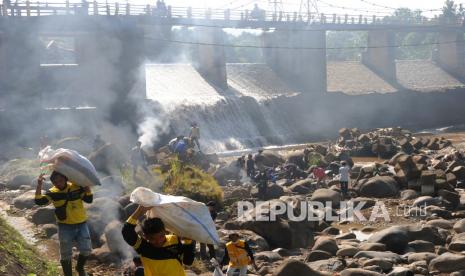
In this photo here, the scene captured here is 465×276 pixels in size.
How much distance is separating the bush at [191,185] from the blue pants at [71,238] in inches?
304

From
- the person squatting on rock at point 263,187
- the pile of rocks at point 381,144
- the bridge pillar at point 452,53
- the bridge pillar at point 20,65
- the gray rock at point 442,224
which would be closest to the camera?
the gray rock at point 442,224

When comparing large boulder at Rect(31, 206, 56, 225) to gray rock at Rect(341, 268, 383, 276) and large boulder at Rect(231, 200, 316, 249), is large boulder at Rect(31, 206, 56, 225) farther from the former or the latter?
gray rock at Rect(341, 268, 383, 276)

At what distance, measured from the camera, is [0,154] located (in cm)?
2666

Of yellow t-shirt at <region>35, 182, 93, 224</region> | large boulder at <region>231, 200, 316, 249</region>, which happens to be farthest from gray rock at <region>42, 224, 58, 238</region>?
yellow t-shirt at <region>35, 182, 93, 224</region>

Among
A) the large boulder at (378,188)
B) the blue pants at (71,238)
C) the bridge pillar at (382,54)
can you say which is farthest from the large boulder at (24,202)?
the bridge pillar at (382,54)

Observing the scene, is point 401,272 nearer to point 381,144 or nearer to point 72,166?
point 72,166

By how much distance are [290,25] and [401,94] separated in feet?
39.7

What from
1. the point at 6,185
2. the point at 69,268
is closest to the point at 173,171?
the point at 6,185

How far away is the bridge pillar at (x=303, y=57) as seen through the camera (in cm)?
5144

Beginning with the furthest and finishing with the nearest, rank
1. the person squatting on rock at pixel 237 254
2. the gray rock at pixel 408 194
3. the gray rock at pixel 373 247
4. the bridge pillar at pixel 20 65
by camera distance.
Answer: the bridge pillar at pixel 20 65, the gray rock at pixel 408 194, the gray rock at pixel 373 247, the person squatting on rock at pixel 237 254

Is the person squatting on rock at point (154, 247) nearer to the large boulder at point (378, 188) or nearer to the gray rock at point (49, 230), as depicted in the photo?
the gray rock at point (49, 230)

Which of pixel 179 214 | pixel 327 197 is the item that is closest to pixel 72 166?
pixel 179 214

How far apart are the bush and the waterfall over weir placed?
18116 millimetres

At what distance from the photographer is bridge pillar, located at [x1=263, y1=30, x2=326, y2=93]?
51.4 meters
